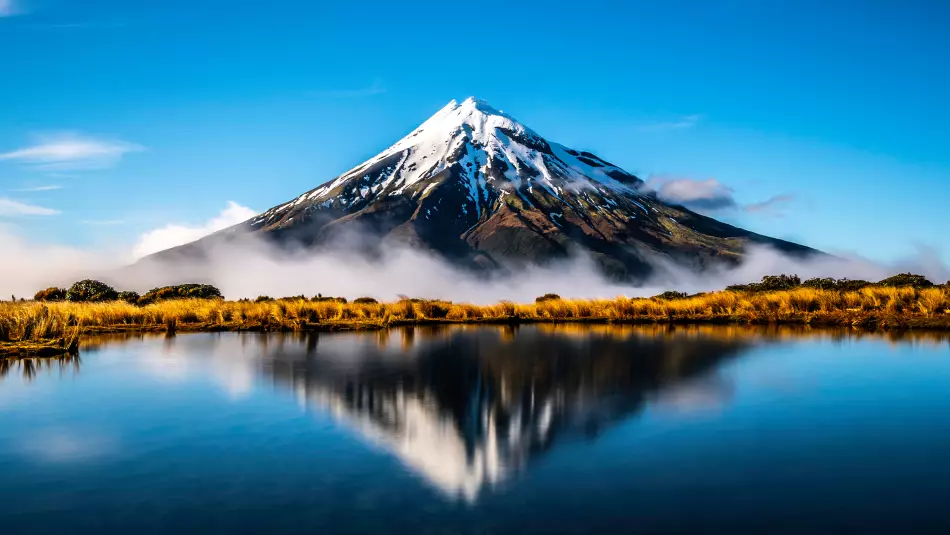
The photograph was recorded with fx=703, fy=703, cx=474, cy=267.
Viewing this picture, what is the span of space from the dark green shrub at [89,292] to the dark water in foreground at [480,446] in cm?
2423

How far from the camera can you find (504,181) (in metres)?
178

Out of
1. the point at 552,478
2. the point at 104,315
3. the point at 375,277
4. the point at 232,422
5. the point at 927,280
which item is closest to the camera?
the point at 552,478

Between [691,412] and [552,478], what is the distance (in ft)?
12.4

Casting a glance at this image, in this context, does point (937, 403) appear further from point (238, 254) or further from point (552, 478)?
point (238, 254)

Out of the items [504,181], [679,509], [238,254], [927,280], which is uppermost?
[504,181]

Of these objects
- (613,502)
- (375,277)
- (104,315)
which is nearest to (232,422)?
(613,502)

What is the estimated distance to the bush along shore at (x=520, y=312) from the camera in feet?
78.2

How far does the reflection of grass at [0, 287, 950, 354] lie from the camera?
24.7m

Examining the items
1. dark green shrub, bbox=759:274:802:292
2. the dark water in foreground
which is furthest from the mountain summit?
the dark water in foreground

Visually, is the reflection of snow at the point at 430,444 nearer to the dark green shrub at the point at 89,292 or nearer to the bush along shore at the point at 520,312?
the bush along shore at the point at 520,312

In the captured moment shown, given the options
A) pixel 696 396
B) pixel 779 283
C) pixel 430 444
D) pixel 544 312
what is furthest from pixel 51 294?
pixel 779 283

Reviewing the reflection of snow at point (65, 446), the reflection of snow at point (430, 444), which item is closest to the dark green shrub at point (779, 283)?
the reflection of snow at point (430, 444)

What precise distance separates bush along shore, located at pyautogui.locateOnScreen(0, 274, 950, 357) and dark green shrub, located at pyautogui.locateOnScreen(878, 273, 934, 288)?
42mm

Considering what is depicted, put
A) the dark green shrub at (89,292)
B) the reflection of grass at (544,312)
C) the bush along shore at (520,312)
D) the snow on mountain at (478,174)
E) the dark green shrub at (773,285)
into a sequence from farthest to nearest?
the snow on mountain at (478,174) < the dark green shrub at (89,292) < the dark green shrub at (773,285) < the reflection of grass at (544,312) < the bush along shore at (520,312)
